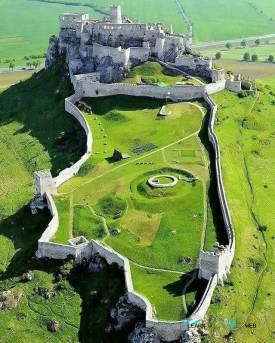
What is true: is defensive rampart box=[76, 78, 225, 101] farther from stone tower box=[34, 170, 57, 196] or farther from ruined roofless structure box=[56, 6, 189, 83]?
stone tower box=[34, 170, 57, 196]

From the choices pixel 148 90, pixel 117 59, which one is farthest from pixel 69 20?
pixel 148 90

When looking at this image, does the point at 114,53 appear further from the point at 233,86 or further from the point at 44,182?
the point at 44,182

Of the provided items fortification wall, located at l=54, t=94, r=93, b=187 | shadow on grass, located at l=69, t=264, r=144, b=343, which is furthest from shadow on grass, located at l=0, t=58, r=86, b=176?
shadow on grass, located at l=69, t=264, r=144, b=343

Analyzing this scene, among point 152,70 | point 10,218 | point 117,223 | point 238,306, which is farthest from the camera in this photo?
point 152,70

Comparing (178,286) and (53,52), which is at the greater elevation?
(53,52)

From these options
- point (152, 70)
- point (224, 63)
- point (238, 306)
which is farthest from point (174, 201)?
point (224, 63)

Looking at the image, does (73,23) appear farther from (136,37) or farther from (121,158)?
(121,158)
